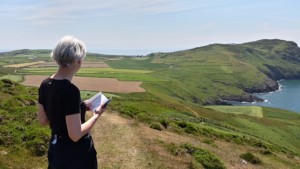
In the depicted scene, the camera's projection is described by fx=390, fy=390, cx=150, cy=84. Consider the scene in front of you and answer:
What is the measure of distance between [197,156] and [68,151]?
2377 cm

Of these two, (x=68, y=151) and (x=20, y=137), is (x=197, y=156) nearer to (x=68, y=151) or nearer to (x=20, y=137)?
(x=20, y=137)

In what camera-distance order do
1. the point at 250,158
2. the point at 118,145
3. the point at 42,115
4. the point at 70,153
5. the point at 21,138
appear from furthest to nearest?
the point at 250,158 < the point at 118,145 < the point at 21,138 < the point at 42,115 < the point at 70,153

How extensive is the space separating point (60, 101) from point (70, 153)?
1.16 meters

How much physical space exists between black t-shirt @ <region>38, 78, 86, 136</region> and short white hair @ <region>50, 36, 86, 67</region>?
16.1 inches

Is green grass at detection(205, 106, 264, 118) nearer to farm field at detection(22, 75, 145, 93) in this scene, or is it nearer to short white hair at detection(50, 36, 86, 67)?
farm field at detection(22, 75, 145, 93)

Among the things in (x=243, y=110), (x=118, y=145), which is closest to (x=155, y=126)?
(x=118, y=145)

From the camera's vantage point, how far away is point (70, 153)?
8.16m

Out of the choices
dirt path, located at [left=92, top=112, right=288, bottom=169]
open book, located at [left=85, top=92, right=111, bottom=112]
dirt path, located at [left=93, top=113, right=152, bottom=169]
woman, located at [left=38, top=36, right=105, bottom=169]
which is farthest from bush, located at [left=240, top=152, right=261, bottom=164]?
woman, located at [left=38, top=36, right=105, bottom=169]

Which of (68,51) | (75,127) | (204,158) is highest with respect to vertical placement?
(68,51)

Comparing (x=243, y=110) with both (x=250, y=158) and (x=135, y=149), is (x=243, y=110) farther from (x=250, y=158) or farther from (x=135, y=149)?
(x=135, y=149)

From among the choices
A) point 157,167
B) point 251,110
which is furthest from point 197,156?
point 251,110

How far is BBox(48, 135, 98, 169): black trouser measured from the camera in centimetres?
812

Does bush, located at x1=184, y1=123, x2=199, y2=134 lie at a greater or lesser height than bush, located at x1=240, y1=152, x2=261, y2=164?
greater

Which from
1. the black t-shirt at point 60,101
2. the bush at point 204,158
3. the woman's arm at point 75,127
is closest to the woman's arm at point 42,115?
the black t-shirt at point 60,101
